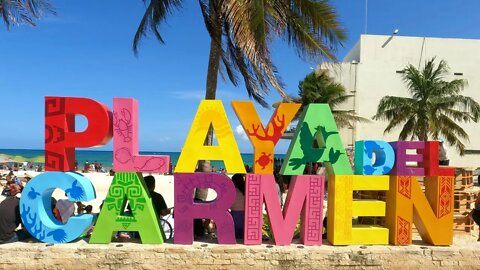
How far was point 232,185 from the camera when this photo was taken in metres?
6.57

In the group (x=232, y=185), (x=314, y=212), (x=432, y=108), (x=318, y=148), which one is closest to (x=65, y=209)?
(x=232, y=185)

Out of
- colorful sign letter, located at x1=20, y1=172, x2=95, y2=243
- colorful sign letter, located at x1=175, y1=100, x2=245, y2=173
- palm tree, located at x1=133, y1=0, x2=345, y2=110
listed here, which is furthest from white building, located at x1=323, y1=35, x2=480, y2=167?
colorful sign letter, located at x1=20, y1=172, x2=95, y2=243

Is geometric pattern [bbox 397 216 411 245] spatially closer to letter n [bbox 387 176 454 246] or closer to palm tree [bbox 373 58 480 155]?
letter n [bbox 387 176 454 246]

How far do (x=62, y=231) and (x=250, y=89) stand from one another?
567cm

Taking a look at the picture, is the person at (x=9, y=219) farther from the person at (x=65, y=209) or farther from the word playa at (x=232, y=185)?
the person at (x=65, y=209)

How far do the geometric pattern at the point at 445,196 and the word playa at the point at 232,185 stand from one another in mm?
19

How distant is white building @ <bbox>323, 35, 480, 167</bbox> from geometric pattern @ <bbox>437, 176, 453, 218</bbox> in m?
26.1

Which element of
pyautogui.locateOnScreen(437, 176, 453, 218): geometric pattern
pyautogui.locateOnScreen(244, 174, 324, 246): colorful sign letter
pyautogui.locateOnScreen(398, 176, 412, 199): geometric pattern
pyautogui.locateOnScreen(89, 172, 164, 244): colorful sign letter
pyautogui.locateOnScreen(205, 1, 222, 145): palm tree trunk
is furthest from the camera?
pyautogui.locateOnScreen(205, 1, 222, 145): palm tree trunk

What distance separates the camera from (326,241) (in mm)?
7074

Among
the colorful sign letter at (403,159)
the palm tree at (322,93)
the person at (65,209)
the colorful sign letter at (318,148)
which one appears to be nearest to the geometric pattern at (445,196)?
the colorful sign letter at (403,159)

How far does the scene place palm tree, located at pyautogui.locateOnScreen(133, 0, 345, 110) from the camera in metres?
7.36

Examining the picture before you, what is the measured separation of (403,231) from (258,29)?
486 cm

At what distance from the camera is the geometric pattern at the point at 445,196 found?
270 inches

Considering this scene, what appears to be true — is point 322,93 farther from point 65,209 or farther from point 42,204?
point 42,204
